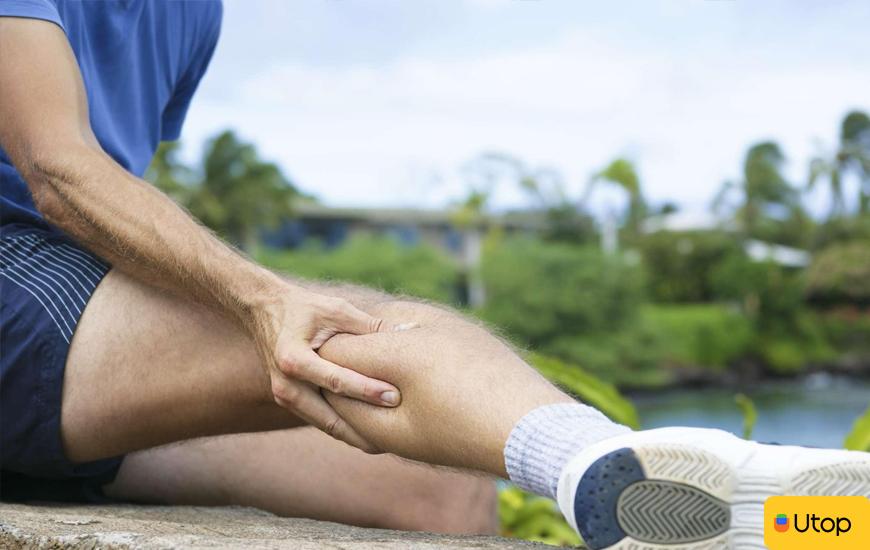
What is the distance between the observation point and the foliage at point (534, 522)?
7.45 ft

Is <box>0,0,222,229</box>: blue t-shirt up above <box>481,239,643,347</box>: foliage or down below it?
below

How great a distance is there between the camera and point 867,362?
3341cm

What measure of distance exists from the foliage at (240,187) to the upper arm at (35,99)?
3135cm

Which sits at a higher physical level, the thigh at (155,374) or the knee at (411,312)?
the knee at (411,312)

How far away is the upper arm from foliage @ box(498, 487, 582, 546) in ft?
4.42

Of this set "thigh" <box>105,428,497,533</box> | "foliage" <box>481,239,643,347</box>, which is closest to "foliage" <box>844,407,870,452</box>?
"thigh" <box>105,428,497,533</box>

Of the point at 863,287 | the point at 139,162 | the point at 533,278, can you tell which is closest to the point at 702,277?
the point at 863,287

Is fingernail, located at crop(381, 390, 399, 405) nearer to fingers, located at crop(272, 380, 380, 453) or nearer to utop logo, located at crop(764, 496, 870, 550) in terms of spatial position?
fingers, located at crop(272, 380, 380, 453)

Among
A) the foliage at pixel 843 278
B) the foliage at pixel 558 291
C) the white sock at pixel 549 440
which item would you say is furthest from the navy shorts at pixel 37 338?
the foliage at pixel 843 278

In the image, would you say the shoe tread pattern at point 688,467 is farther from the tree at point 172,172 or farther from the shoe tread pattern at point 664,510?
the tree at point 172,172

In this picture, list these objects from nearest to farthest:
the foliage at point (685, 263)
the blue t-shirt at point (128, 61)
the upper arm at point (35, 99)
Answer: the upper arm at point (35, 99)
the blue t-shirt at point (128, 61)
the foliage at point (685, 263)

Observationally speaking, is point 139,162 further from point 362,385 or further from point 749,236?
point 749,236

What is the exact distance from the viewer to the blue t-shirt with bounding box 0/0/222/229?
1.59 metres

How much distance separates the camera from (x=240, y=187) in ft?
110
